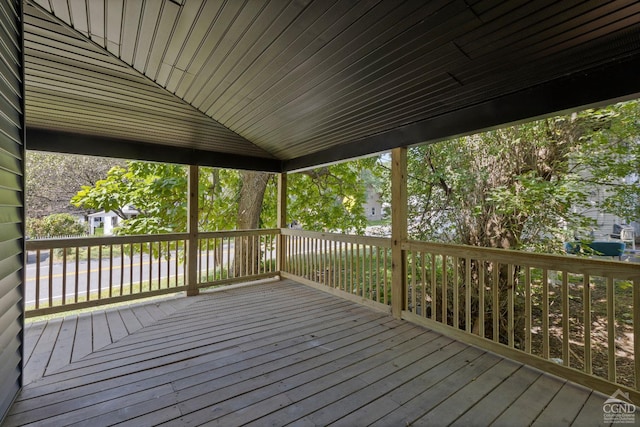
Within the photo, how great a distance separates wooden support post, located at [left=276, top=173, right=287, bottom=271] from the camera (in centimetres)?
532

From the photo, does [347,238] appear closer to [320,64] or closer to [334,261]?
[334,261]

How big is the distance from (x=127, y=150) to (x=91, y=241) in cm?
130

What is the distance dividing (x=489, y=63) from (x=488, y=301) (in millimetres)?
3541

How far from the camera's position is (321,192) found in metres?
7.28

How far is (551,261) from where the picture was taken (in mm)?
2178

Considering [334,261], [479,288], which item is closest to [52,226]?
[334,261]

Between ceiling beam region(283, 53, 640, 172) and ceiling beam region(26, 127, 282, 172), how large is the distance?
259cm

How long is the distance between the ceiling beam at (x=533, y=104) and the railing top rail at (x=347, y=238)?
1189mm

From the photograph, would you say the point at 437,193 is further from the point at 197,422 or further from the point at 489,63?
the point at 197,422

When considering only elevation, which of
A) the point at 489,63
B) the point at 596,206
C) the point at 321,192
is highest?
the point at 489,63

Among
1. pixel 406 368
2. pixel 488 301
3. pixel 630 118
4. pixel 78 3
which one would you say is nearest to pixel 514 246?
pixel 488 301

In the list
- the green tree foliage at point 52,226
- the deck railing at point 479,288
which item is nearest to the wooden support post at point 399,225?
the deck railing at point 479,288

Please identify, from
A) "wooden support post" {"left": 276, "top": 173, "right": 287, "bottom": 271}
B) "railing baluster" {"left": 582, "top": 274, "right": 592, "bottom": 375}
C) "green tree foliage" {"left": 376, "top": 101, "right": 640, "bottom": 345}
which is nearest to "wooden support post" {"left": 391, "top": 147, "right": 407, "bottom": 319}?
"green tree foliage" {"left": 376, "top": 101, "right": 640, "bottom": 345}

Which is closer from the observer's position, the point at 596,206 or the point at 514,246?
the point at 596,206
